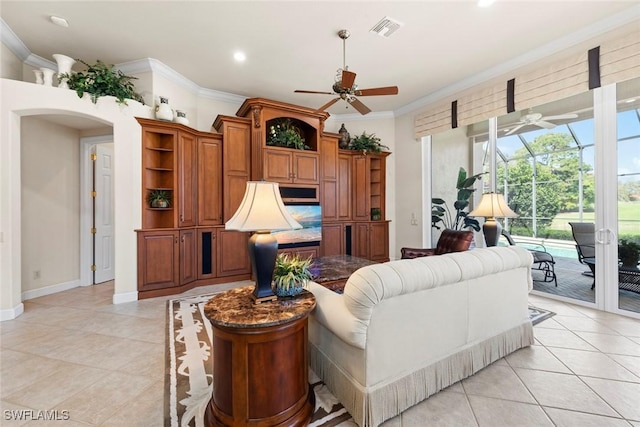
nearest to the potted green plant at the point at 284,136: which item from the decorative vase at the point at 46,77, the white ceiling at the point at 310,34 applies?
the white ceiling at the point at 310,34

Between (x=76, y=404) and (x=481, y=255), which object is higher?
(x=481, y=255)

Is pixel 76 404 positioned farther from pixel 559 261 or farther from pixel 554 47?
pixel 554 47

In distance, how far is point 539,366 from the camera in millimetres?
2117

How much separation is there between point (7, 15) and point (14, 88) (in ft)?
2.45

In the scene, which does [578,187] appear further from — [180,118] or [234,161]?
[180,118]

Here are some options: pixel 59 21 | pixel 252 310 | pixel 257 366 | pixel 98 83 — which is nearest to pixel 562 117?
pixel 252 310

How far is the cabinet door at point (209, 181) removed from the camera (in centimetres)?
432

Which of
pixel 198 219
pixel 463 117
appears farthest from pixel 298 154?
pixel 463 117

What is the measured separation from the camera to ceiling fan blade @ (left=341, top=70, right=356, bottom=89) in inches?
110

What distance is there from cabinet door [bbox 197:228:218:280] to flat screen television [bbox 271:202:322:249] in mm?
1006

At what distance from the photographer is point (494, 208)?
3.20 meters

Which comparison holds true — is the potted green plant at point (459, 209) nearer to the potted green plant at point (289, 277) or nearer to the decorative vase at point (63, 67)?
the potted green plant at point (289, 277)

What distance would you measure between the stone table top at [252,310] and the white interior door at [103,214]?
4262 mm

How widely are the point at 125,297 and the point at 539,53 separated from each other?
21.1 ft
